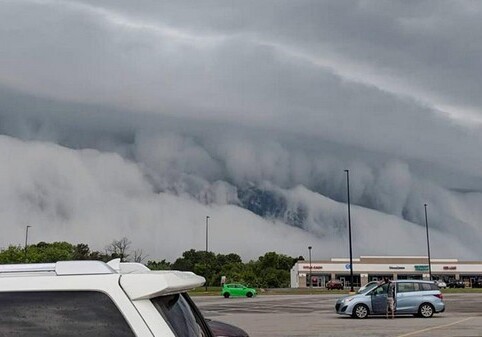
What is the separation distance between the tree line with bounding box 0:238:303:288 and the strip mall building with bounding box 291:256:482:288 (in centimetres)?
397

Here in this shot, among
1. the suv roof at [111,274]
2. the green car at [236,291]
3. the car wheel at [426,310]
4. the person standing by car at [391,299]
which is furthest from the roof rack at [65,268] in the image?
the green car at [236,291]

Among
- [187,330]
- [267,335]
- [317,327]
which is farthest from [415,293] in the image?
[187,330]

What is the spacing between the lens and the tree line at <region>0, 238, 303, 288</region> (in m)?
92.9

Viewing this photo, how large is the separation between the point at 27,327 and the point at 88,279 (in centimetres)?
29

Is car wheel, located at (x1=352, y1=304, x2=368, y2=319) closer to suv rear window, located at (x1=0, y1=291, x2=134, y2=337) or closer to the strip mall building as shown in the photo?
suv rear window, located at (x1=0, y1=291, x2=134, y2=337)

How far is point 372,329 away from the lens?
20.1m

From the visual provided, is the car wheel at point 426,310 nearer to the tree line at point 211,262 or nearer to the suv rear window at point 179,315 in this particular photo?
the suv rear window at point 179,315

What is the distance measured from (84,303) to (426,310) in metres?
25.7

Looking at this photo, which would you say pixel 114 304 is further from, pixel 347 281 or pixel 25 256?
pixel 347 281

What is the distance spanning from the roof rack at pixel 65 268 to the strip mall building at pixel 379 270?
11545 cm

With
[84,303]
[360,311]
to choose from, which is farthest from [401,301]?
[84,303]

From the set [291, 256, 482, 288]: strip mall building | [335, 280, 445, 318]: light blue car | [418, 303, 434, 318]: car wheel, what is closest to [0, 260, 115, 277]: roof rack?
[335, 280, 445, 318]: light blue car

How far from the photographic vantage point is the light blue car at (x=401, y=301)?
25953 millimetres

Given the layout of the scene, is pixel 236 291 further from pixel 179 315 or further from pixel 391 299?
pixel 179 315
